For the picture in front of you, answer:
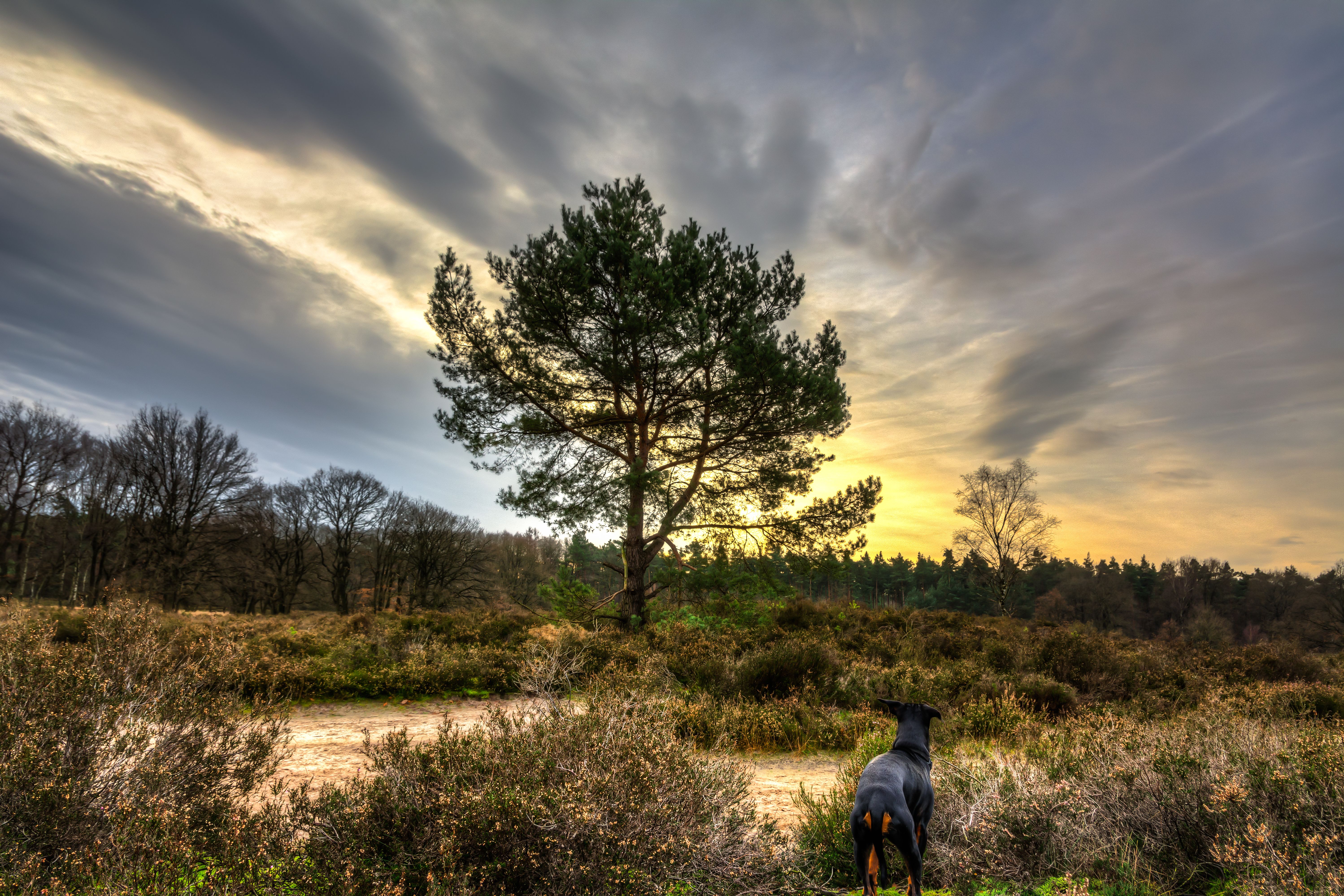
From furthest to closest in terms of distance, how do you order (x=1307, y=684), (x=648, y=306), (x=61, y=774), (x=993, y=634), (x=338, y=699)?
(x=993, y=634) → (x=648, y=306) → (x=1307, y=684) → (x=338, y=699) → (x=61, y=774)

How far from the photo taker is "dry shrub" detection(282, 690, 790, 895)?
7.79 feet

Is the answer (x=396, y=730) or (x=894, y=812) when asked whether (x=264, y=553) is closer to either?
(x=396, y=730)

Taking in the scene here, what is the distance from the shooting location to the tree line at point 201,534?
25.1 metres

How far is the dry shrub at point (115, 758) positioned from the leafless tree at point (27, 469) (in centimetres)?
Answer: 3135

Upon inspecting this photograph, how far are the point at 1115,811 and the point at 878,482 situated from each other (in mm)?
9167

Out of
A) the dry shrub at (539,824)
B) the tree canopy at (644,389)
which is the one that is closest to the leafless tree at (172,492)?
the tree canopy at (644,389)

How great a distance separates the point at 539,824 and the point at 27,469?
36.2 metres

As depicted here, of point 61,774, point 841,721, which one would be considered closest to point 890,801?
point 61,774

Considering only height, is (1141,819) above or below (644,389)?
below

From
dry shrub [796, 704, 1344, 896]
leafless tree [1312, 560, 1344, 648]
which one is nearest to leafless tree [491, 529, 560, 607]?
dry shrub [796, 704, 1344, 896]

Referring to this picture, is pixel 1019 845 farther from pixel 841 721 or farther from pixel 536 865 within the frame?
pixel 841 721

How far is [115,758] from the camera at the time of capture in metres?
2.86

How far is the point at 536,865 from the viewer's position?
241 cm

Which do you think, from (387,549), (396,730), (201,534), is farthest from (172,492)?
(396,730)
